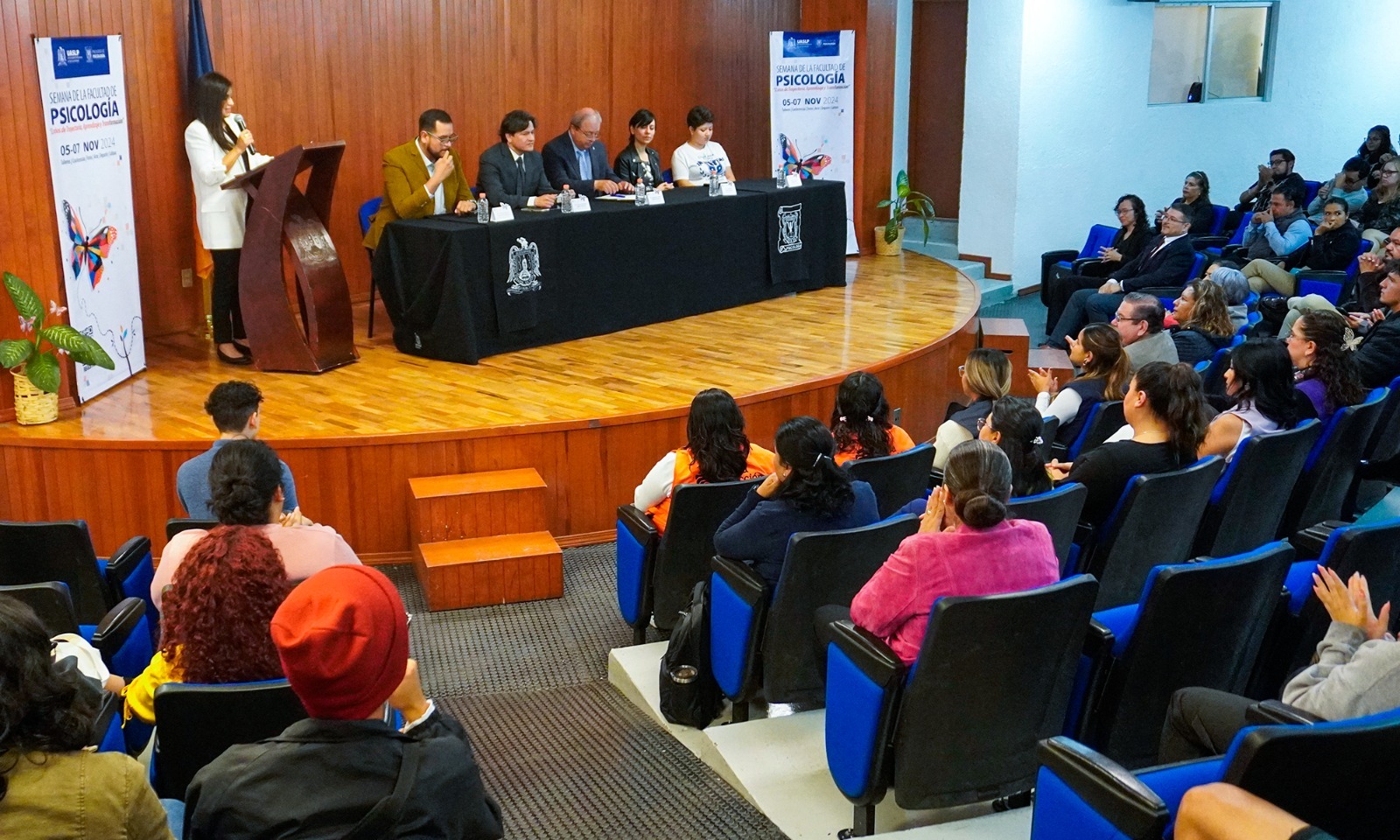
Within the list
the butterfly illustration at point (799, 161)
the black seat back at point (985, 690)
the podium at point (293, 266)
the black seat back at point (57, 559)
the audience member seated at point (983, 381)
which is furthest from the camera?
the butterfly illustration at point (799, 161)

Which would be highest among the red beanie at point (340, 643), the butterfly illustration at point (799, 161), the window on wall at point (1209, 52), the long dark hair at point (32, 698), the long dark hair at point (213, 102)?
the window on wall at point (1209, 52)

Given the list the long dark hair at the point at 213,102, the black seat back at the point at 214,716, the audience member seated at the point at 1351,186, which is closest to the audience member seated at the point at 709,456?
the black seat back at the point at 214,716

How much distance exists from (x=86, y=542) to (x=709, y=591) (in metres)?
1.70

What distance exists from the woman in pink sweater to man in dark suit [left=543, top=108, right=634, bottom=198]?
16.7 ft

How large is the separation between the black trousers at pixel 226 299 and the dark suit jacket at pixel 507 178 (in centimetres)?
136

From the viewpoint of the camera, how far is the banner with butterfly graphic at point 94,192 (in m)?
5.37

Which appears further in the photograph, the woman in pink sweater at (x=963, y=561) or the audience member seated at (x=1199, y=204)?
the audience member seated at (x=1199, y=204)

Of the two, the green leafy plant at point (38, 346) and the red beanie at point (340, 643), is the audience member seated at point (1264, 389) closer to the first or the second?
the red beanie at point (340, 643)

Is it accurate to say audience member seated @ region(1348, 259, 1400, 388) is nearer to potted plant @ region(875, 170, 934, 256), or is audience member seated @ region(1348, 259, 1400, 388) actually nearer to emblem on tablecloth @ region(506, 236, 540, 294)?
emblem on tablecloth @ region(506, 236, 540, 294)

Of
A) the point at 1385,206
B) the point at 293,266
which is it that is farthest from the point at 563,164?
the point at 1385,206

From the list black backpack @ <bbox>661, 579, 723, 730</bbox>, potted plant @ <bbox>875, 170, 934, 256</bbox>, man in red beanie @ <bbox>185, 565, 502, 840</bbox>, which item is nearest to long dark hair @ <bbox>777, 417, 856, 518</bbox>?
black backpack @ <bbox>661, 579, 723, 730</bbox>

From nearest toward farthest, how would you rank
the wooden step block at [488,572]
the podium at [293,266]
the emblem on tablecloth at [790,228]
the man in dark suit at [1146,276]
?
the wooden step block at [488,572], the podium at [293,266], the man in dark suit at [1146,276], the emblem on tablecloth at [790,228]

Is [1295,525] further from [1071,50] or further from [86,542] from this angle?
[1071,50]

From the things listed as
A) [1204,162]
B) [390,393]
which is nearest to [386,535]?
[390,393]
